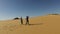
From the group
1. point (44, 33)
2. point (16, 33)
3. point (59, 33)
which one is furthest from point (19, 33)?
point (59, 33)

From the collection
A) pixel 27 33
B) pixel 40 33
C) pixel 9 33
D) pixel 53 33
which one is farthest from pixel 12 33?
pixel 53 33

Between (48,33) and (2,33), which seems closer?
(48,33)

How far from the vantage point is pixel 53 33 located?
587 inches

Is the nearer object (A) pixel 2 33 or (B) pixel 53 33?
(B) pixel 53 33

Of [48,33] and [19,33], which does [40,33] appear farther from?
[19,33]

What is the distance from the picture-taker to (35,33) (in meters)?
15.6

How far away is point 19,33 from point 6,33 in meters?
1.44

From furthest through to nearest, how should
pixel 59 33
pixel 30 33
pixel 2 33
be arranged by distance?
pixel 2 33 < pixel 30 33 < pixel 59 33

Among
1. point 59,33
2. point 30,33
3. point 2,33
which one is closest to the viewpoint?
point 59,33

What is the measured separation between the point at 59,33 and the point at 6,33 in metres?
5.40

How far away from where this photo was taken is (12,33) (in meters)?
16.5

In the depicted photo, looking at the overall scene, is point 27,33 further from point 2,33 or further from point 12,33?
point 2,33

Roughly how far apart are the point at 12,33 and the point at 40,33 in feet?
9.62

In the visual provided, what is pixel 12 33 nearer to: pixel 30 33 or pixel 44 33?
pixel 30 33
